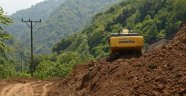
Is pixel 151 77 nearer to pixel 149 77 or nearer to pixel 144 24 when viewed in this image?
pixel 149 77

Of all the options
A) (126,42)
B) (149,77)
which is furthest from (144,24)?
(149,77)

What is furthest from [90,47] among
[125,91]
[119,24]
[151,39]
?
[125,91]

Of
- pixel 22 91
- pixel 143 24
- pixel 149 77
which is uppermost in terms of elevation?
pixel 149 77

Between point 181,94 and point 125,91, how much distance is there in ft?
8.83

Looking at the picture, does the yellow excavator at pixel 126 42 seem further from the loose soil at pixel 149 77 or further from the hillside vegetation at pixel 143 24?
the hillside vegetation at pixel 143 24

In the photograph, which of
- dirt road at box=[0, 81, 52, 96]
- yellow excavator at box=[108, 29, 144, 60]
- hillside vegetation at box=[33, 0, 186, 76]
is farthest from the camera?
hillside vegetation at box=[33, 0, 186, 76]

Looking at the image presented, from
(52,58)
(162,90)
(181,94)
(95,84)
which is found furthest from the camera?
(52,58)

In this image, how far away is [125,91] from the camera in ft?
47.6

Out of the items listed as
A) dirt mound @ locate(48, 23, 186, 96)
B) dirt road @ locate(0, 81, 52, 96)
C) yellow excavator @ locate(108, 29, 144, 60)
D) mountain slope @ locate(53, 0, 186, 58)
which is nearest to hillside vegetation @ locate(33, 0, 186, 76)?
mountain slope @ locate(53, 0, 186, 58)

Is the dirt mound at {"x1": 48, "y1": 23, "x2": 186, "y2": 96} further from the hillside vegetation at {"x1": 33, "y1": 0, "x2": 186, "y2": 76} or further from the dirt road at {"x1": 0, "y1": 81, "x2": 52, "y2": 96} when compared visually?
the hillside vegetation at {"x1": 33, "y1": 0, "x2": 186, "y2": 76}

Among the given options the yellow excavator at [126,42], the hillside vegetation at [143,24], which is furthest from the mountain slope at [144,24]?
the yellow excavator at [126,42]

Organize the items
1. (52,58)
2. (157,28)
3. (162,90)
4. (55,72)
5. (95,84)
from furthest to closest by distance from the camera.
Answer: (52,58) → (157,28) → (55,72) → (95,84) → (162,90)

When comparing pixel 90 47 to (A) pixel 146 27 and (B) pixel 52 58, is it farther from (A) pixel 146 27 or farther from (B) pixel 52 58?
(A) pixel 146 27

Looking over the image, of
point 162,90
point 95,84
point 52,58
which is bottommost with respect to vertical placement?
point 52,58
